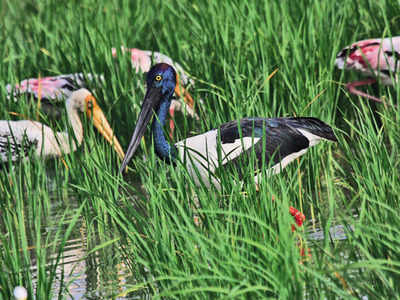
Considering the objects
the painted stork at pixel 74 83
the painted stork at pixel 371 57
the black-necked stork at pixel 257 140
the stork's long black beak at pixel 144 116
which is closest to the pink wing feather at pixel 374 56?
the painted stork at pixel 371 57

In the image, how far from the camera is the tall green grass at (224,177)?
275cm

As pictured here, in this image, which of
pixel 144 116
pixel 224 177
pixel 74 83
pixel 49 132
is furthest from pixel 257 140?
pixel 74 83

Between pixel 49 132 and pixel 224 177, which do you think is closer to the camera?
pixel 224 177

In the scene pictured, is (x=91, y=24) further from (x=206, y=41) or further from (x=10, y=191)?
(x=10, y=191)

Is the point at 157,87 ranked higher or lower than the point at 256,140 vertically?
higher

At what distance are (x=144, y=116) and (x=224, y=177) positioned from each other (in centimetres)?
142

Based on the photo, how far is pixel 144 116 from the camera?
15.5 feet

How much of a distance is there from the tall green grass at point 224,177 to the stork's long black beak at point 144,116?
75 mm

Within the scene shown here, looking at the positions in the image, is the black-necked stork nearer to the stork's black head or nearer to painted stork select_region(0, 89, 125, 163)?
the stork's black head

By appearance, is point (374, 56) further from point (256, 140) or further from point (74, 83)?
point (74, 83)

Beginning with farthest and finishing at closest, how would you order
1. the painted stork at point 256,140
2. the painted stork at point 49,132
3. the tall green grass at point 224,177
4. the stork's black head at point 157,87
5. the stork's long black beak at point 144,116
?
the painted stork at point 49,132 → the stork's black head at point 157,87 → the stork's long black beak at point 144,116 → the painted stork at point 256,140 → the tall green grass at point 224,177

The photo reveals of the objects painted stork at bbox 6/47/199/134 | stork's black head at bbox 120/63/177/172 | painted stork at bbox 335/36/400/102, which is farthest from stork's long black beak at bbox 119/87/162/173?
painted stork at bbox 335/36/400/102

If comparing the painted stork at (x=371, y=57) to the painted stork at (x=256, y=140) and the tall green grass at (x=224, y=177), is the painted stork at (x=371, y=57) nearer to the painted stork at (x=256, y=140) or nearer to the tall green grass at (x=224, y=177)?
the tall green grass at (x=224, y=177)

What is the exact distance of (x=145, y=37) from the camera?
26.0ft
